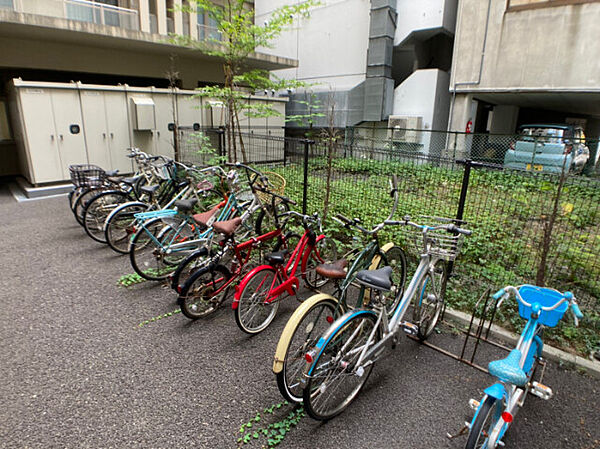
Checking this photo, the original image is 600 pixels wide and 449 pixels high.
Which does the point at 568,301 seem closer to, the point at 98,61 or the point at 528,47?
the point at 528,47

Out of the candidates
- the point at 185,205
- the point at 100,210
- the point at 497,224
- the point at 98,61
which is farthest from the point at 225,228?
the point at 98,61

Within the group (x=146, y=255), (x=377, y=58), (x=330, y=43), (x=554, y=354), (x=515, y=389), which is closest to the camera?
(x=515, y=389)

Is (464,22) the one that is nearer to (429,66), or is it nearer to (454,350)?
(429,66)

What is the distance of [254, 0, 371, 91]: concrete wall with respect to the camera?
13680 mm

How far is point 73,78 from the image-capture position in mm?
10453

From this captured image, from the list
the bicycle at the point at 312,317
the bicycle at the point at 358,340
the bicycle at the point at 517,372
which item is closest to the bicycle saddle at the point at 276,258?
the bicycle at the point at 312,317

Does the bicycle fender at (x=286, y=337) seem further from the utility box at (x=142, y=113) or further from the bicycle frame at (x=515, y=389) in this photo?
the utility box at (x=142, y=113)

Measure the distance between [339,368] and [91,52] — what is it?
1156 cm

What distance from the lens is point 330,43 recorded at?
574 inches

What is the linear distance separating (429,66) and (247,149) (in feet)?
31.3

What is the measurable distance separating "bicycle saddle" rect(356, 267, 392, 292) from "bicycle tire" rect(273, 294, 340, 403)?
0.30m

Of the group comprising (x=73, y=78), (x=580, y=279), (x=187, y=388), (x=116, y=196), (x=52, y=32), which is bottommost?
(x=187, y=388)

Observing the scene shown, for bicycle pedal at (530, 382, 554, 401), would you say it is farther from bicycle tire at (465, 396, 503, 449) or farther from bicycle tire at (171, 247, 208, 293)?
bicycle tire at (171, 247, 208, 293)

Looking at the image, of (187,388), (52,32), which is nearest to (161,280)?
(187,388)
